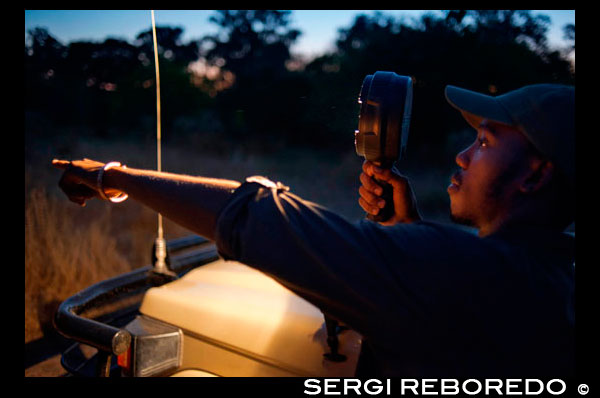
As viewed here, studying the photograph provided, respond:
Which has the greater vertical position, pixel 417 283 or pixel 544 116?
pixel 544 116

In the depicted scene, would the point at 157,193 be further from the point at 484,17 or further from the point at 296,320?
the point at 484,17

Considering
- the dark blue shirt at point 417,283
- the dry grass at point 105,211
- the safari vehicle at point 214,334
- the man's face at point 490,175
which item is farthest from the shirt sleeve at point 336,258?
the dry grass at point 105,211

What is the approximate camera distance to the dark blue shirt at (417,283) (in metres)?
1.01

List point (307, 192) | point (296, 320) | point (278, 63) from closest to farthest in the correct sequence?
1. point (296, 320)
2. point (307, 192)
3. point (278, 63)

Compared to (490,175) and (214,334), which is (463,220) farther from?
(214,334)

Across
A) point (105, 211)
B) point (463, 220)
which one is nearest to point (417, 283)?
point (463, 220)

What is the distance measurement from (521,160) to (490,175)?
83mm

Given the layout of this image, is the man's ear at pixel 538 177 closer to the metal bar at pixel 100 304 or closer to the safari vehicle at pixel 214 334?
the safari vehicle at pixel 214 334

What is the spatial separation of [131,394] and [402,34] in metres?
2.40

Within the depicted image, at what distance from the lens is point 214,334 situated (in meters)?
1.59

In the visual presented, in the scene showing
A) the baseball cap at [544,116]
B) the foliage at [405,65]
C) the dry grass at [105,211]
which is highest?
the foliage at [405,65]

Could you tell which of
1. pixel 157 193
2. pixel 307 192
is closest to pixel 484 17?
pixel 157 193

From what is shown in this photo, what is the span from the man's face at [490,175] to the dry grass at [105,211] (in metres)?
0.69

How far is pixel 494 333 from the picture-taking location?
41.2 inches
